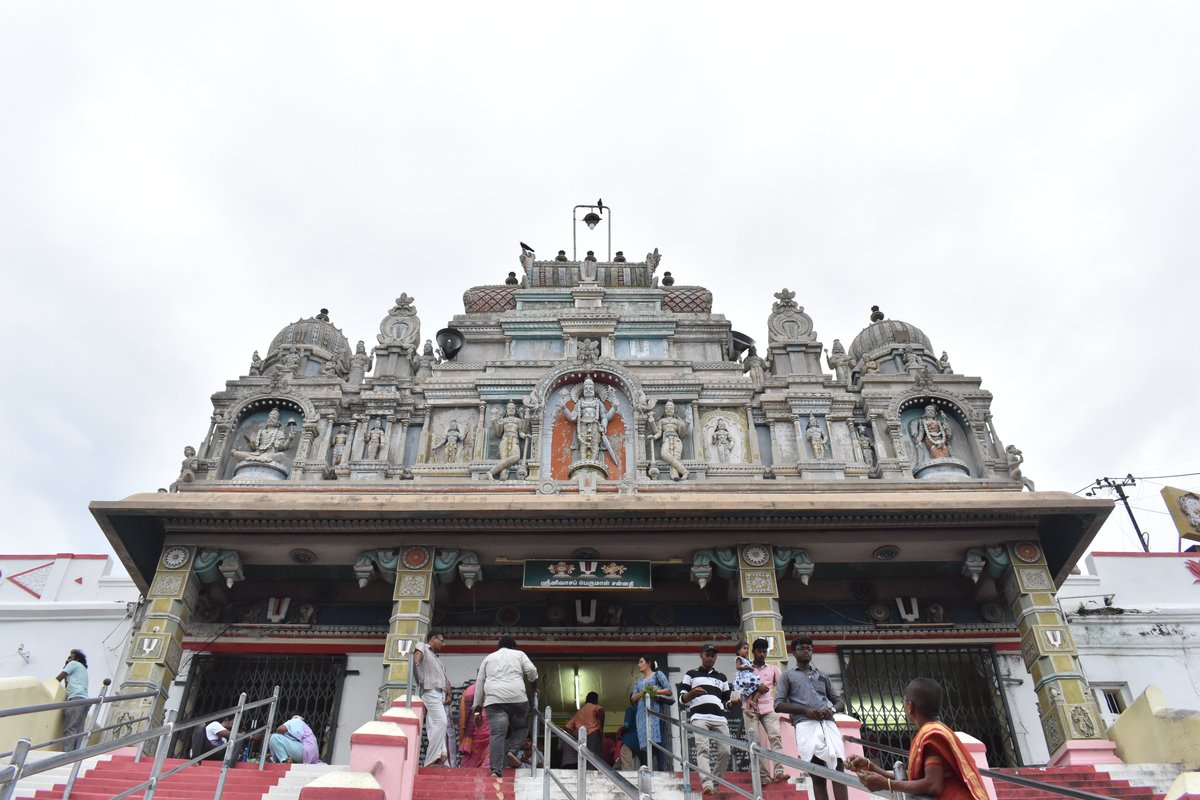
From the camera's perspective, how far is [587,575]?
12.9 metres

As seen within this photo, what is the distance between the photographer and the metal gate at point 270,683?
1353cm

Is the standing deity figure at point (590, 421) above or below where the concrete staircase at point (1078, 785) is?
above

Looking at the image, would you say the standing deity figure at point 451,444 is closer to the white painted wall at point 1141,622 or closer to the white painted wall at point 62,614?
the white painted wall at point 62,614

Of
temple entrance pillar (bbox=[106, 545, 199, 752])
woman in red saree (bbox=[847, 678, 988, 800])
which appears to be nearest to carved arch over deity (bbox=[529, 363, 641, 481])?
temple entrance pillar (bbox=[106, 545, 199, 752])

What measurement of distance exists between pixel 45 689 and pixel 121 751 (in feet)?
4.05

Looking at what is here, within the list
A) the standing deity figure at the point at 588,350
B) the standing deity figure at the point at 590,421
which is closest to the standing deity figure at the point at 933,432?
the standing deity figure at the point at 590,421

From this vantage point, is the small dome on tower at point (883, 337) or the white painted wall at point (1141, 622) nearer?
the white painted wall at point (1141, 622)

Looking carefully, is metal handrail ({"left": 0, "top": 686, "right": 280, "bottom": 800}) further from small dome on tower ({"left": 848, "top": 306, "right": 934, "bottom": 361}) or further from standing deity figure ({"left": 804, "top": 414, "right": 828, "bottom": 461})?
small dome on tower ({"left": 848, "top": 306, "right": 934, "bottom": 361})

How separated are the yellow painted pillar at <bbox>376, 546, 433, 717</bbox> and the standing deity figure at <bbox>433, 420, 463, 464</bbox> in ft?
10.9

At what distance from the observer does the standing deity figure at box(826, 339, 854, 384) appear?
1727cm

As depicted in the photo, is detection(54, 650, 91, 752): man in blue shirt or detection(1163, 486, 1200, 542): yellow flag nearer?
detection(54, 650, 91, 752): man in blue shirt

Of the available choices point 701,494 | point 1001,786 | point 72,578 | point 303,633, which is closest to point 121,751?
point 303,633

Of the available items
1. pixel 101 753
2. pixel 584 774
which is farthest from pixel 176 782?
pixel 584 774

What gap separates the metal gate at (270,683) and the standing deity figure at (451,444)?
13.1ft
